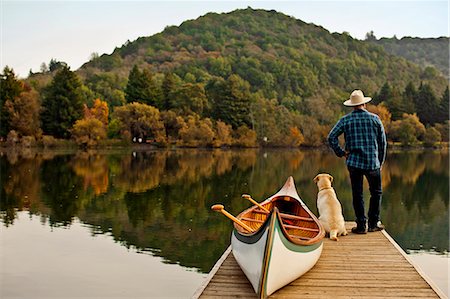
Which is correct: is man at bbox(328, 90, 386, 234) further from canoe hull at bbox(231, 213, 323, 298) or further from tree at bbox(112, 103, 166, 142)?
tree at bbox(112, 103, 166, 142)

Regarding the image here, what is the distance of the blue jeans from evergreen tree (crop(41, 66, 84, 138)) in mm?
47564

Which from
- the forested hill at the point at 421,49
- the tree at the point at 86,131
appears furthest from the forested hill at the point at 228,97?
the forested hill at the point at 421,49

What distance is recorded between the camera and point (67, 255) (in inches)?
398

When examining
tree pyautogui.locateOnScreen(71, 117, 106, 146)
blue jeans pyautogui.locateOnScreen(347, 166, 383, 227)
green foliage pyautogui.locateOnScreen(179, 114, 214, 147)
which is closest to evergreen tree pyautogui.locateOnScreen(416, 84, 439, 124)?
green foliage pyautogui.locateOnScreen(179, 114, 214, 147)

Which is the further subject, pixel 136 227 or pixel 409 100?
pixel 409 100

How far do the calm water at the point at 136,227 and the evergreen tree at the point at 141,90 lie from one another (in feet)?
114

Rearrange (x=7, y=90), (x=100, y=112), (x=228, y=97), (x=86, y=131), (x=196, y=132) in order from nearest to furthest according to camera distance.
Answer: (x=86, y=131), (x=7, y=90), (x=196, y=132), (x=100, y=112), (x=228, y=97)

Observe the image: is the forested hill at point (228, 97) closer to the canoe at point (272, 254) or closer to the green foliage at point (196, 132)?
the green foliage at point (196, 132)

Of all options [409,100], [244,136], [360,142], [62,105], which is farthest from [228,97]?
[360,142]

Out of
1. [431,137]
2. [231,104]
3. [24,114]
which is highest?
[231,104]

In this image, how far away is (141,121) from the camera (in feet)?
177

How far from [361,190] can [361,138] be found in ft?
2.71

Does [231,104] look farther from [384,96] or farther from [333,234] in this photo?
[333,234]

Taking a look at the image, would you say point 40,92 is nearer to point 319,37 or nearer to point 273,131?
point 273,131
